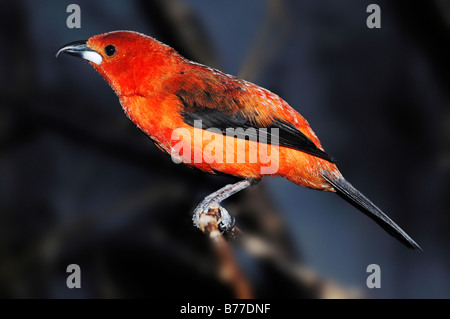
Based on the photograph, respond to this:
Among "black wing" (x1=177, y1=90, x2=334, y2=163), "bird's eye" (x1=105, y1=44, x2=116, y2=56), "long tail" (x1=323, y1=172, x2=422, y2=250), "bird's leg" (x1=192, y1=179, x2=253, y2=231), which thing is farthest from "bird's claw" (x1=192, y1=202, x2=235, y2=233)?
"bird's eye" (x1=105, y1=44, x2=116, y2=56)

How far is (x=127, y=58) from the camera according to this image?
62.2 inches

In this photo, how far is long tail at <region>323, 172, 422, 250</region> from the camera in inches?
61.2

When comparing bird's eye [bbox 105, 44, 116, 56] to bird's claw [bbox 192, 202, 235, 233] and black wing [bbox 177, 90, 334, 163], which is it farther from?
bird's claw [bbox 192, 202, 235, 233]

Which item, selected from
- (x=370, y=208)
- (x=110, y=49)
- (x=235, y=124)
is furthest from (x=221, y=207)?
(x=110, y=49)

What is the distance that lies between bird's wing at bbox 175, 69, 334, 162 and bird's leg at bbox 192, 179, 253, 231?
0.63ft

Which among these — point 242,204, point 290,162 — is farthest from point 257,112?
point 242,204

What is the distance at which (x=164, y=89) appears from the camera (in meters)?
1.55

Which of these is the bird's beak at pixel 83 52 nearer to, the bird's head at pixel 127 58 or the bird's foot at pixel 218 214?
the bird's head at pixel 127 58

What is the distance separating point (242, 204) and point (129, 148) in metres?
0.61

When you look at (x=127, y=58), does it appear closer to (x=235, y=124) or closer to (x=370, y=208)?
(x=235, y=124)

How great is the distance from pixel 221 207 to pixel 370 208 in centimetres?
51

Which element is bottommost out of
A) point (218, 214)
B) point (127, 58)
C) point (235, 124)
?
point (218, 214)

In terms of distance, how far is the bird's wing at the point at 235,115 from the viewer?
151cm

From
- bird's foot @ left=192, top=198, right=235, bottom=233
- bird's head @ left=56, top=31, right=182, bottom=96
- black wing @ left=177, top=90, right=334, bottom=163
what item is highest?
bird's head @ left=56, top=31, right=182, bottom=96
